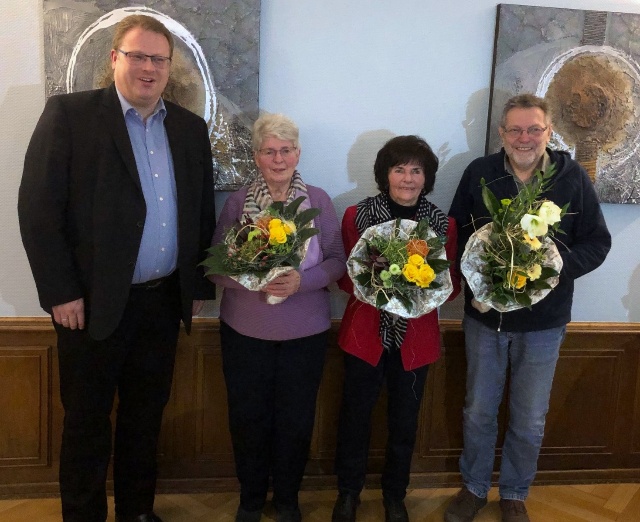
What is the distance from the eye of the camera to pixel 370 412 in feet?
7.36

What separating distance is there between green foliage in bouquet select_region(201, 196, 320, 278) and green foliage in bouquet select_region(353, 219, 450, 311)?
227 millimetres

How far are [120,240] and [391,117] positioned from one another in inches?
50.5

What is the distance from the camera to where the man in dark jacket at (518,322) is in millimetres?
2152

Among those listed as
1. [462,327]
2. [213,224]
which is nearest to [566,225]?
[462,327]

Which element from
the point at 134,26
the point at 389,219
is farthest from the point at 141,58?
the point at 389,219

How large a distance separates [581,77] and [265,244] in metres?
1.67

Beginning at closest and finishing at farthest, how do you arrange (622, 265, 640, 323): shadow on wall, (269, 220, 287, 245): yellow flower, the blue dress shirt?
1. (269, 220, 287, 245): yellow flower
2. the blue dress shirt
3. (622, 265, 640, 323): shadow on wall

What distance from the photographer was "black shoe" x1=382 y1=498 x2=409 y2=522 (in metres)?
2.32

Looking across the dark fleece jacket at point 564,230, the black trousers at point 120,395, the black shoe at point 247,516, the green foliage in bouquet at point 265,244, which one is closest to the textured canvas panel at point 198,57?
the green foliage in bouquet at point 265,244

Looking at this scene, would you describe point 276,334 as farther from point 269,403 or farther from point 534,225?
point 534,225

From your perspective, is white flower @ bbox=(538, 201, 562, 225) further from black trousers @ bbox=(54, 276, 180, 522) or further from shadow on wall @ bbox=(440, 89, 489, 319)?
black trousers @ bbox=(54, 276, 180, 522)

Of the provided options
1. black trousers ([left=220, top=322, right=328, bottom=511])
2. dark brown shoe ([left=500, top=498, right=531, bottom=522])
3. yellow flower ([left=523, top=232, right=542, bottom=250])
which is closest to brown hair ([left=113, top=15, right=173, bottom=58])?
black trousers ([left=220, top=322, right=328, bottom=511])

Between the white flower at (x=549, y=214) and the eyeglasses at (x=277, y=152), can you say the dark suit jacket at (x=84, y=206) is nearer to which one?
the eyeglasses at (x=277, y=152)

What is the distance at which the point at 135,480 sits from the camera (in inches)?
85.8
